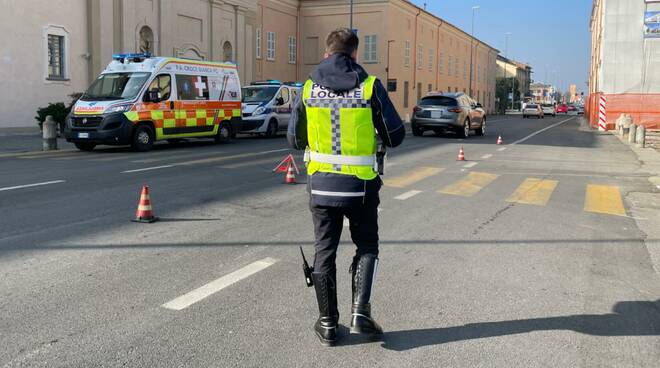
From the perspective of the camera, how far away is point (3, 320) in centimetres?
402

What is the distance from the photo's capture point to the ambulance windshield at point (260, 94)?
77.9ft

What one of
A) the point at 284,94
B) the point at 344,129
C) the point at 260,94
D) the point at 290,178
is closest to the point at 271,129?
the point at 260,94

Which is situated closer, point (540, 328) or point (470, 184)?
point (540, 328)

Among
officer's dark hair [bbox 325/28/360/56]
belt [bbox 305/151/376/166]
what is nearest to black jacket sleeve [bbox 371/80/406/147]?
belt [bbox 305/151/376/166]

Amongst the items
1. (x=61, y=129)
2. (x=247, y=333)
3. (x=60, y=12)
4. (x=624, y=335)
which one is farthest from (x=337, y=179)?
(x=60, y=12)

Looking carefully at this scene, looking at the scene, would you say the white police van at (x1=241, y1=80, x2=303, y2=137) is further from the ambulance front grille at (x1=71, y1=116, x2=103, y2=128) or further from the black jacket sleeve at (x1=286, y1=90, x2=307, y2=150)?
the black jacket sleeve at (x1=286, y1=90, x2=307, y2=150)

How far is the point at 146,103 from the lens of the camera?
16.6 meters

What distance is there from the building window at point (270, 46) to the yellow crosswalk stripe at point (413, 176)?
32932 millimetres

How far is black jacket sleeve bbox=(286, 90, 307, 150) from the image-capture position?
12.7 feet

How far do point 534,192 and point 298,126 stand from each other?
737 centimetres

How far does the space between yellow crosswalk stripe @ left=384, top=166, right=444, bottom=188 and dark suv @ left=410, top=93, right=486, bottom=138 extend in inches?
396

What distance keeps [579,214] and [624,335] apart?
4.65 meters

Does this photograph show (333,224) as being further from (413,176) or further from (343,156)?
(413,176)

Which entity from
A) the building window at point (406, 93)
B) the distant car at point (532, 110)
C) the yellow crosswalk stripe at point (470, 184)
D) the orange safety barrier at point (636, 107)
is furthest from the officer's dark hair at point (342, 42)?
the distant car at point (532, 110)
